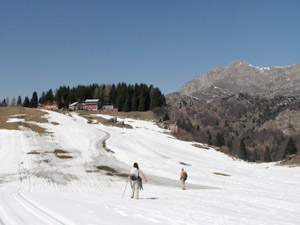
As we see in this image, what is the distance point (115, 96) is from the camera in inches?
5832

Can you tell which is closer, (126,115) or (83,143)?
(83,143)

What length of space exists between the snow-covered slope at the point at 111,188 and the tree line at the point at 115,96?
69.6 metres

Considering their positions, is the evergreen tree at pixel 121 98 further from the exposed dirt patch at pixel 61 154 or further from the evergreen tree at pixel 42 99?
the exposed dirt patch at pixel 61 154

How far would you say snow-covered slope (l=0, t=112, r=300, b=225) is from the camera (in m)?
10.3

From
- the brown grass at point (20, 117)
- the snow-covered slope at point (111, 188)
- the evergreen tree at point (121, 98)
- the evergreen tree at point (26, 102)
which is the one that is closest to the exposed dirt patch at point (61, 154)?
the snow-covered slope at point (111, 188)

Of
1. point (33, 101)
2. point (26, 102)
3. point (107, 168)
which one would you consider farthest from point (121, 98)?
point (107, 168)

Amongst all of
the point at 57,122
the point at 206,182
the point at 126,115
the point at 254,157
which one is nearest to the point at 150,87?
the point at 126,115

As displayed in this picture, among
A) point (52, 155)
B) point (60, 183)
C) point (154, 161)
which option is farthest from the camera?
point (154, 161)

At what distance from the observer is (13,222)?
8.45 metres

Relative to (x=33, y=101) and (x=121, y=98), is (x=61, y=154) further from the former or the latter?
(x=33, y=101)

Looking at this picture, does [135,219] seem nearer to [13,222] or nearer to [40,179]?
[13,222]

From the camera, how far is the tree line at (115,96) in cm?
13625

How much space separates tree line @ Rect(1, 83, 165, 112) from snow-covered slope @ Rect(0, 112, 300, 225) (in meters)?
69.6

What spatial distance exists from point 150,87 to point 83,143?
103 metres
